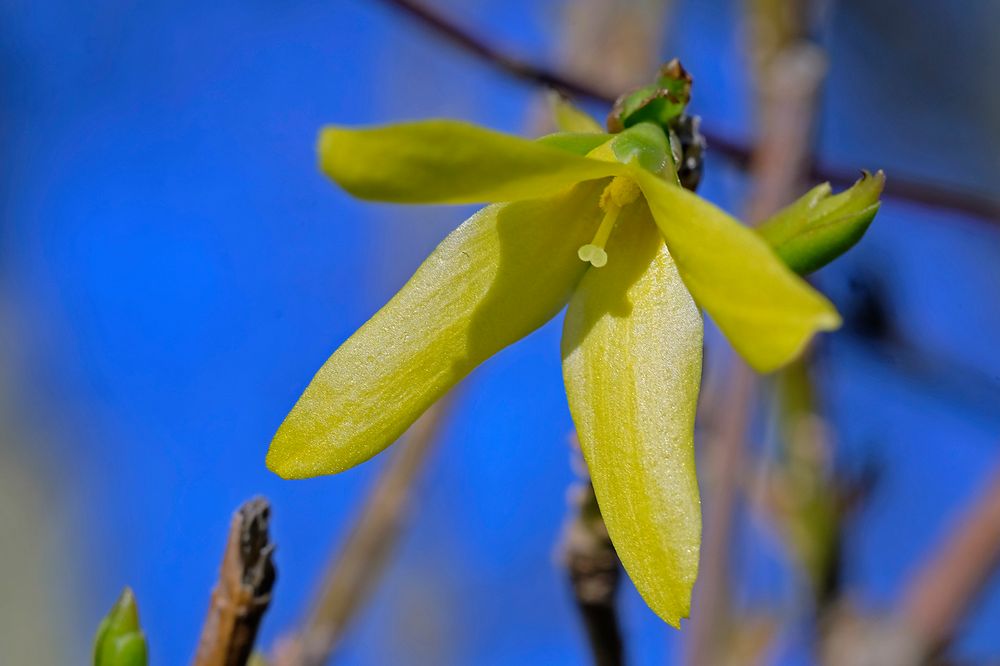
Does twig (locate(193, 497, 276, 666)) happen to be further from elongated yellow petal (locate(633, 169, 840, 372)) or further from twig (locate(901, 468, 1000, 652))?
twig (locate(901, 468, 1000, 652))

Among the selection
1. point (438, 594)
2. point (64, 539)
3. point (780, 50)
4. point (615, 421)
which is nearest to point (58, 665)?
point (64, 539)

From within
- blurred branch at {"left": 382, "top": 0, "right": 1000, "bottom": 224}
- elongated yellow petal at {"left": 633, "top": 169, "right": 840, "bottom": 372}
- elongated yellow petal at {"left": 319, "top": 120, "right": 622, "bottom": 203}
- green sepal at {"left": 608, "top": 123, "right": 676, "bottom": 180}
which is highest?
blurred branch at {"left": 382, "top": 0, "right": 1000, "bottom": 224}

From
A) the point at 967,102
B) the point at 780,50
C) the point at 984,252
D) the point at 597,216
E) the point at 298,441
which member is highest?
A: the point at 967,102

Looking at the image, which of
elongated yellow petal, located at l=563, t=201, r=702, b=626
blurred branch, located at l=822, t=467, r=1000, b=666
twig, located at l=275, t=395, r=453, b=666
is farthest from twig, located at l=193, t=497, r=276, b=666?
blurred branch, located at l=822, t=467, r=1000, b=666

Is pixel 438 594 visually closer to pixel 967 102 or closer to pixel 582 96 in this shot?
pixel 967 102

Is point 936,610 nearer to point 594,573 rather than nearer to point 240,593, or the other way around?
point 594,573

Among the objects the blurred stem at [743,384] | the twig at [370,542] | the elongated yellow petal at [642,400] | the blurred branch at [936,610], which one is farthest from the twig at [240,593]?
the blurred branch at [936,610]
